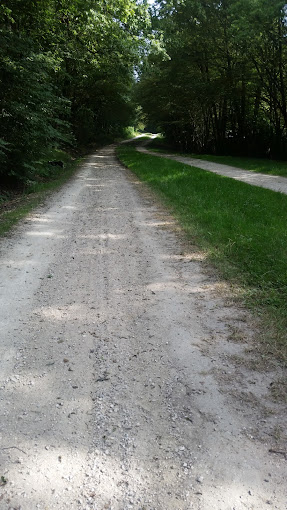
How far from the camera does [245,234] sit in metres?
6.10

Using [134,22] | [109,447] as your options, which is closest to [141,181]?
[134,22]

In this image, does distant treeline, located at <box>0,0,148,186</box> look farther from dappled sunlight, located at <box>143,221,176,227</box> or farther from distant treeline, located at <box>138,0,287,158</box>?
dappled sunlight, located at <box>143,221,176,227</box>

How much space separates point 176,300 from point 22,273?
2168 millimetres

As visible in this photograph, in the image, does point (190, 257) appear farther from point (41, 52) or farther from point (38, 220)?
point (41, 52)

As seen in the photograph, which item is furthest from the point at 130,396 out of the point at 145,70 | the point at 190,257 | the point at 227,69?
the point at 227,69

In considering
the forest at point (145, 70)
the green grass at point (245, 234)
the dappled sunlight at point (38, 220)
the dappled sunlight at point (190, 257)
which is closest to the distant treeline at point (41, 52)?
the forest at point (145, 70)

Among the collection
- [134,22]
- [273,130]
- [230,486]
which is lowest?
[230,486]

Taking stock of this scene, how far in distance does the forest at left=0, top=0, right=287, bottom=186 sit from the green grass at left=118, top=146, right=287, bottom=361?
4888 mm

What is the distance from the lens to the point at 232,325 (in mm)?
3488

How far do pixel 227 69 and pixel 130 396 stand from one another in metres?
25.3


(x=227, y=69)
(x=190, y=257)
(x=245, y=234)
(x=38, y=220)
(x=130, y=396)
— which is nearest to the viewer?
(x=130, y=396)

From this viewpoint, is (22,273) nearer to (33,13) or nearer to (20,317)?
(20,317)

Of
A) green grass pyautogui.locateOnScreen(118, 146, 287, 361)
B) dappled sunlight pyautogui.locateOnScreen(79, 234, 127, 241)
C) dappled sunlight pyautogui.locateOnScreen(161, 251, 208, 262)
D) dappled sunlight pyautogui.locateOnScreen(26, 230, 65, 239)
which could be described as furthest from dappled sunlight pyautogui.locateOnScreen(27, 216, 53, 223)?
dappled sunlight pyautogui.locateOnScreen(161, 251, 208, 262)

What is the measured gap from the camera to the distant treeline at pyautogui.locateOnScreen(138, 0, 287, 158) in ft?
58.5
